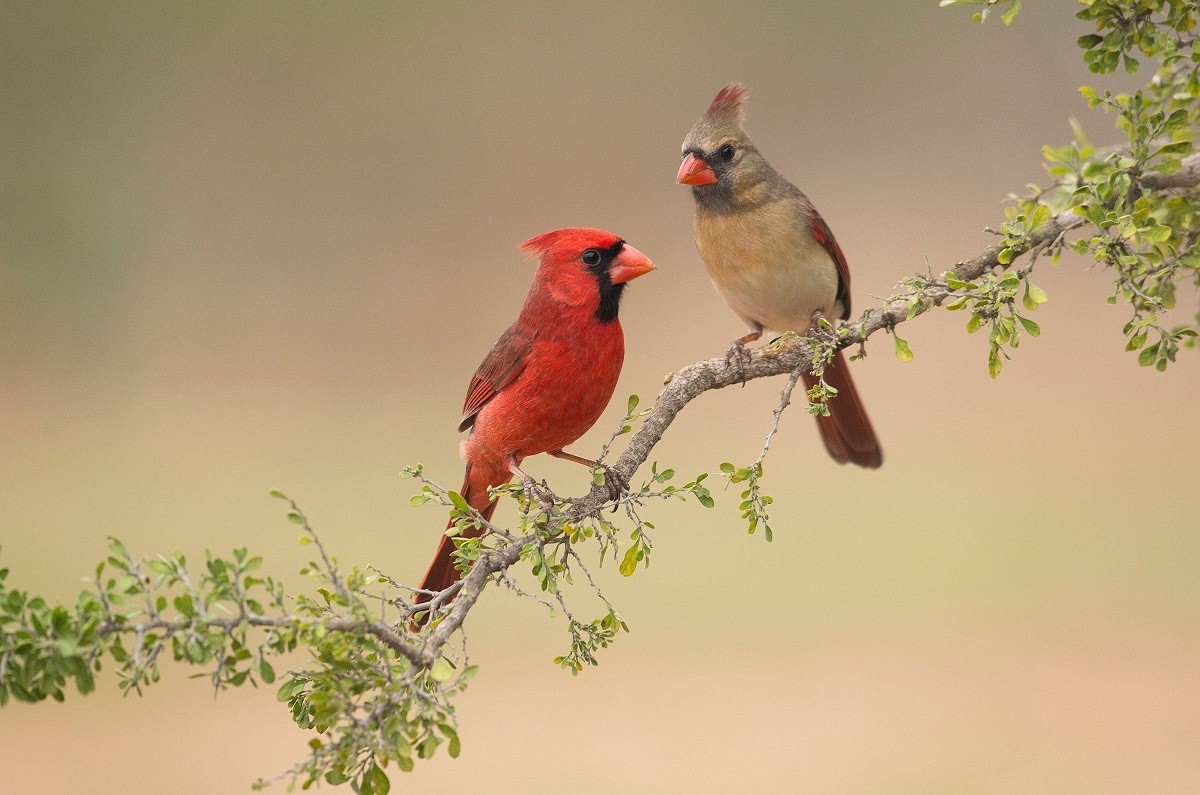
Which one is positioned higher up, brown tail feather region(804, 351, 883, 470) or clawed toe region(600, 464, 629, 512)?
brown tail feather region(804, 351, 883, 470)

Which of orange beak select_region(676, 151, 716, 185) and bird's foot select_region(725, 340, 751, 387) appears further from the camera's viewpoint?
orange beak select_region(676, 151, 716, 185)

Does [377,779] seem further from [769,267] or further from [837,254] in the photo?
[837,254]

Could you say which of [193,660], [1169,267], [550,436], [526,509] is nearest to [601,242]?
[550,436]

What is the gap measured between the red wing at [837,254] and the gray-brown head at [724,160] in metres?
0.14

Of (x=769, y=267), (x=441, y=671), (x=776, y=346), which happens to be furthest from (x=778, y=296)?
(x=441, y=671)

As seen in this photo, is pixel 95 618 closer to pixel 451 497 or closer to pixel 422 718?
pixel 422 718

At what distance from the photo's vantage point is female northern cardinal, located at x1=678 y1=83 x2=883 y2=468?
235 cm

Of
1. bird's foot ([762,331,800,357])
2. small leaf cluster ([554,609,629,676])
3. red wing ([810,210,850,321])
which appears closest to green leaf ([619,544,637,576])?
small leaf cluster ([554,609,629,676])

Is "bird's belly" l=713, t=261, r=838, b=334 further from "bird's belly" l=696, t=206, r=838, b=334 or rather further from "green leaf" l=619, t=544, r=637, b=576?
"green leaf" l=619, t=544, r=637, b=576

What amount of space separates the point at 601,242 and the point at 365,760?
789 mm

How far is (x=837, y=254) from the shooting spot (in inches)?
98.3

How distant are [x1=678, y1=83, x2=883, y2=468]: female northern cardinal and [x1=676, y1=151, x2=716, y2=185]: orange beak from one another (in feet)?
0.28

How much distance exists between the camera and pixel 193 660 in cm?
119

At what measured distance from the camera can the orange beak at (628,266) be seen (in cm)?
161
